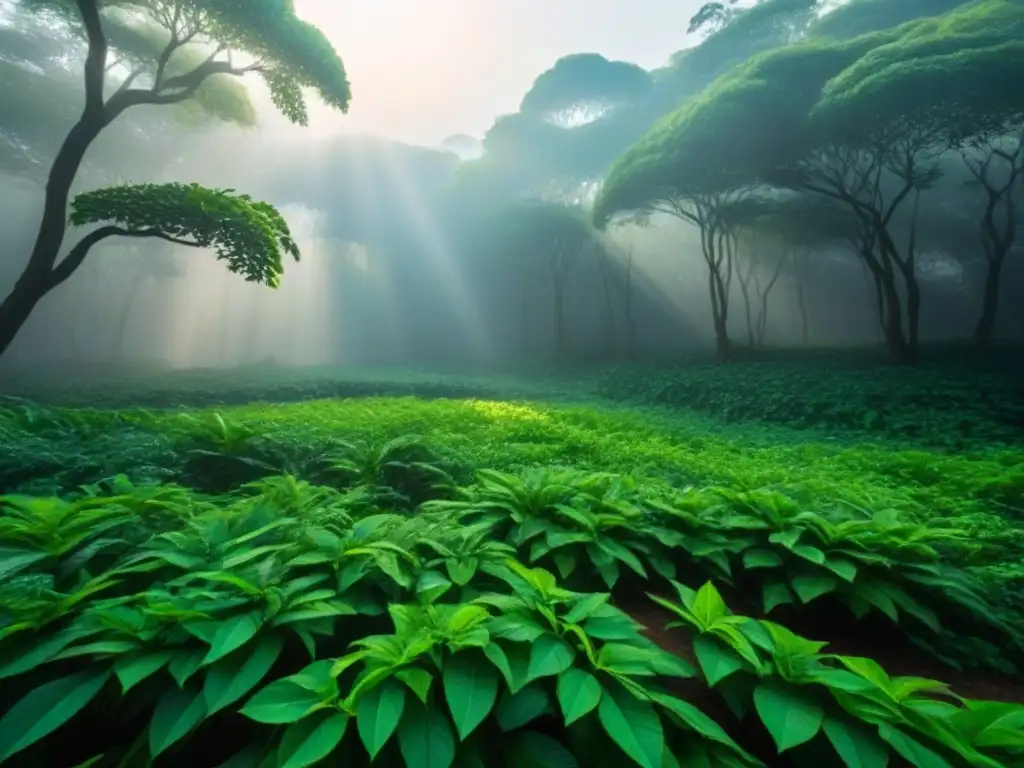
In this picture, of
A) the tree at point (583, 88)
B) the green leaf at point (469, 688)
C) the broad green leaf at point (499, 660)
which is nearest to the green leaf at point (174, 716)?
the green leaf at point (469, 688)

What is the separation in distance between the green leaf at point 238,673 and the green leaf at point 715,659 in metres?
1.56

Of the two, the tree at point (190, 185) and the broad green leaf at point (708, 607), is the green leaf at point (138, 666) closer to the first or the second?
the broad green leaf at point (708, 607)

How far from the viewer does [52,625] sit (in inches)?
75.9

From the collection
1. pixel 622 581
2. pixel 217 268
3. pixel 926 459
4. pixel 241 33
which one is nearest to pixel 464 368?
pixel 241 33

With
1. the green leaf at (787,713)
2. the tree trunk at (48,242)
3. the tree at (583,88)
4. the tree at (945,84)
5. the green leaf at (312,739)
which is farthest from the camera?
the tree at (583,88)

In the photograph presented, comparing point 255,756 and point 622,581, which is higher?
point 255,756

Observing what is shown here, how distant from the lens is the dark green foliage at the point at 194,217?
669 cm

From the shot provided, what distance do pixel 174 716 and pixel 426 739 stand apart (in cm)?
83

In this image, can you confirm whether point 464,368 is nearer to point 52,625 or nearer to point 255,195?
point 255,195

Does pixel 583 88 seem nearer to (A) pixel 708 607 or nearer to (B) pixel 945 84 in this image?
(B) pixel 945 84

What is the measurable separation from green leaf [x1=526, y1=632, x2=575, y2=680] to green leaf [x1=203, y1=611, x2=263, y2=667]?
99 cm

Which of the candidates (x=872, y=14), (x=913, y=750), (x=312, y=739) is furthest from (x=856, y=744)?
(x=872, y=14)

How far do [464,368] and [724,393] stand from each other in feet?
65.7

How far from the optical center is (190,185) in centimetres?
686
